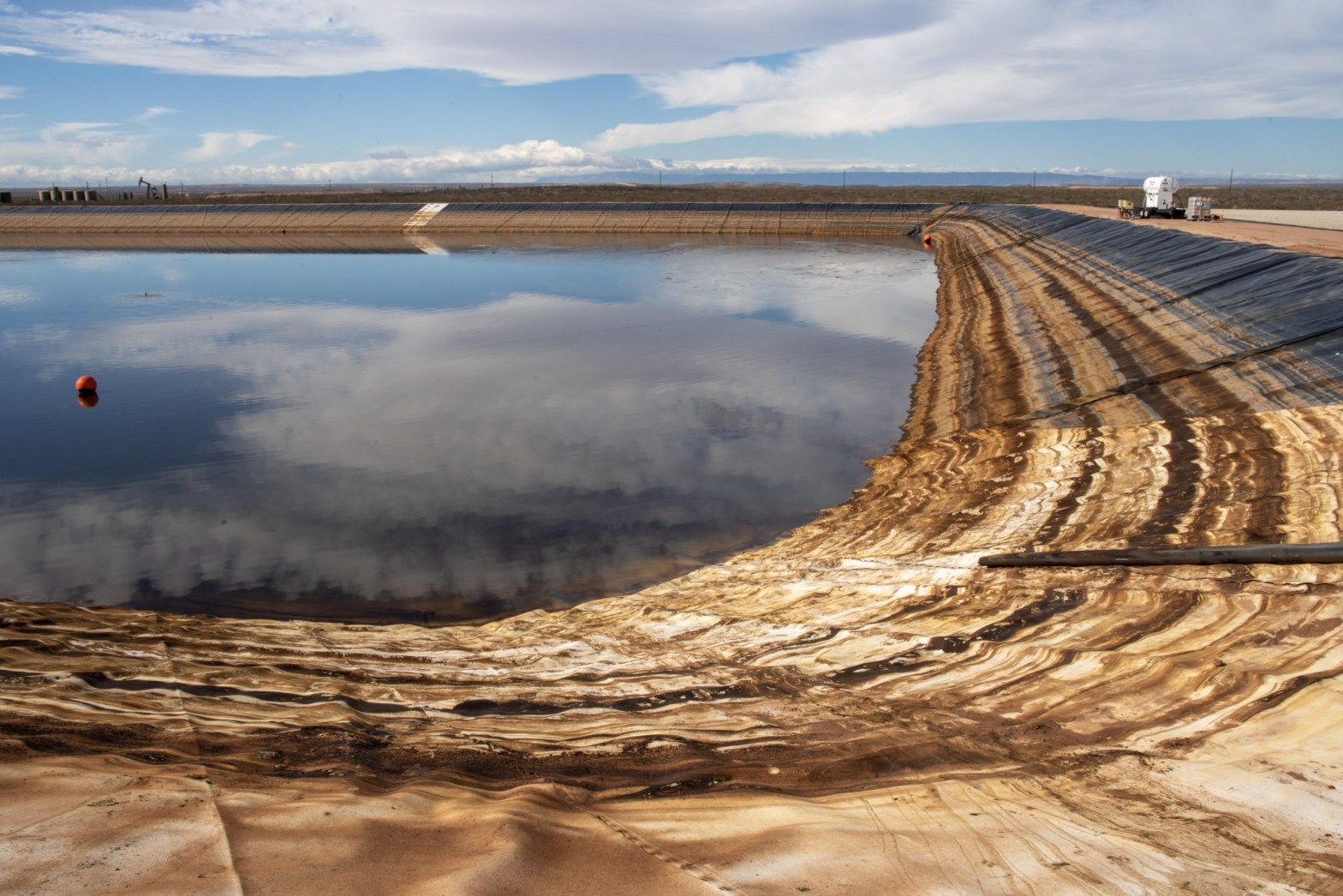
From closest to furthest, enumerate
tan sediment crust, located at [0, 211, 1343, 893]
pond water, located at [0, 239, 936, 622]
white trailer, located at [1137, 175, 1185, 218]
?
tan sediment crust, located at [0, 211, 1343, 893] < pond water, located at [0, 239, 936, 622] < white trailer, located at [1137, 175, 1185, 218]

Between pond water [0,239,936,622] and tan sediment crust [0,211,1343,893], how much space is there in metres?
1.46

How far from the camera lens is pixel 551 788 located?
4938 mm

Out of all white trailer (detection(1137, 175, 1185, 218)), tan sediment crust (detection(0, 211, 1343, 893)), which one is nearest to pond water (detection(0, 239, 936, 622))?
tan sediment crust (detection(0, 211, 1343, 893))

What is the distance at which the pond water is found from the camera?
10.4 m

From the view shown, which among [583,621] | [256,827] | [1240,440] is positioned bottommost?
[583,621]

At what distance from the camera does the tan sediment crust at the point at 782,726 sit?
4.21 m

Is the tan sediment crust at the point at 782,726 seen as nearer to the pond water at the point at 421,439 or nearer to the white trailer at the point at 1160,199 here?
the pond water at the point at 421,439

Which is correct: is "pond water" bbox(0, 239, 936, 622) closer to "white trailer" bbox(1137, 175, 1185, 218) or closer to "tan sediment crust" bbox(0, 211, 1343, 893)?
"tan sediment crust" bbox(0, 211, 1343, 893)

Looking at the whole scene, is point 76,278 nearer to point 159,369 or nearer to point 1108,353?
point 159,369

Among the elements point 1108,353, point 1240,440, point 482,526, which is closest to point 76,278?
point 482,526

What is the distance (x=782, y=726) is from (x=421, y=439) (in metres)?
10.2

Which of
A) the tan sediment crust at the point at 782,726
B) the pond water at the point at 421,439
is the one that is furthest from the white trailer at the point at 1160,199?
the tan sediment crust at the point at 782,726

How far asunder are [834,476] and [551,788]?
9.14 metres

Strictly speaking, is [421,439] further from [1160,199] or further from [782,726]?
[1160,199]
